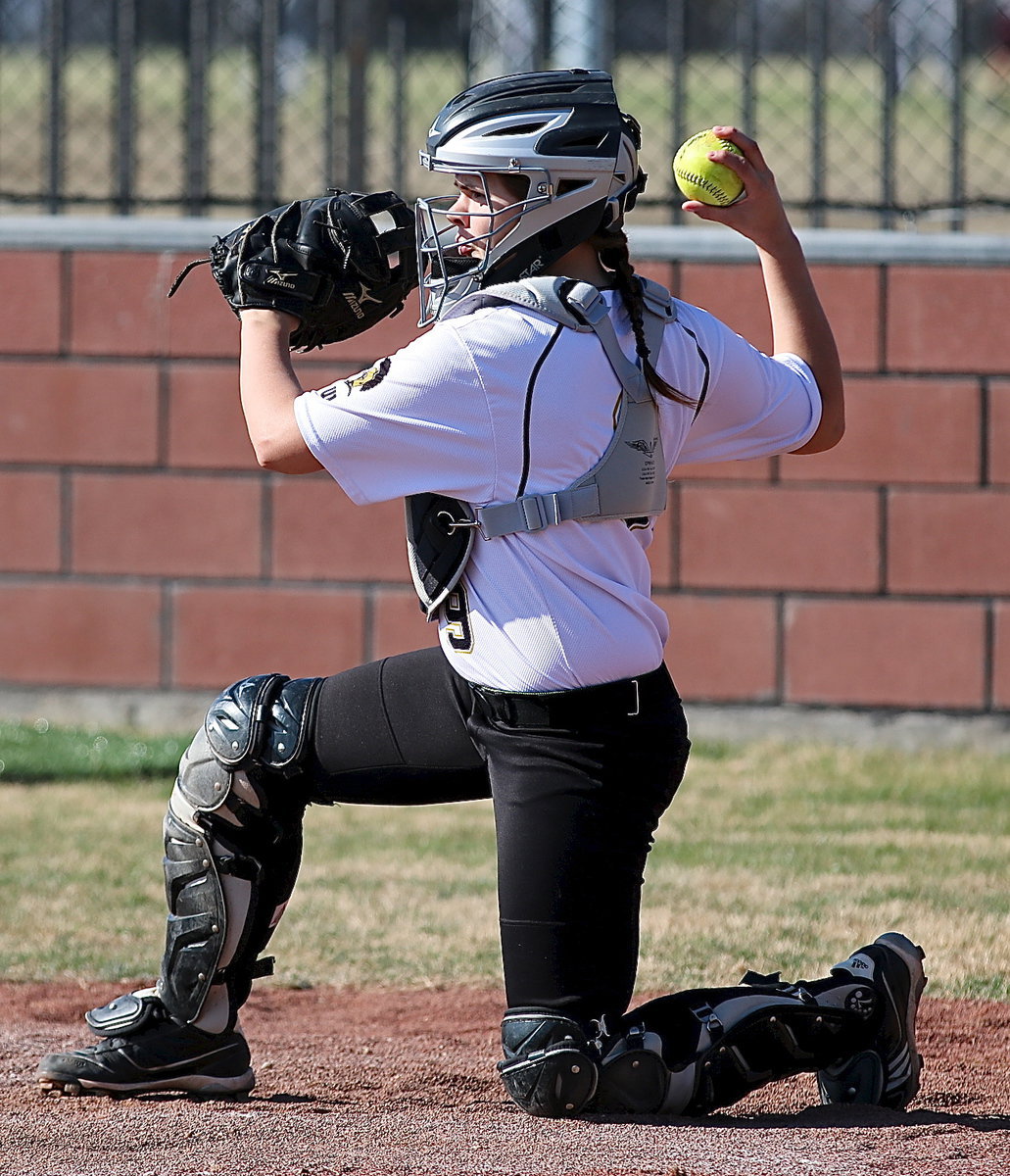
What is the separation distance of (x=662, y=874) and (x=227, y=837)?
2.27 metres

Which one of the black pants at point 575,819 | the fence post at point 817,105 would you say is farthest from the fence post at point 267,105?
the black pants at point 575,819

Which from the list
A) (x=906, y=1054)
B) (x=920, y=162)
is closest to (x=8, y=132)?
(x=920, y=162)

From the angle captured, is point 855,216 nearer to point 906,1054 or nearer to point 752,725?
point 752,725

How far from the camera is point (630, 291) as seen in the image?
307 cm

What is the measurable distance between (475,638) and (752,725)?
398 cm

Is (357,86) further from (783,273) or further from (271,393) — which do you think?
(271,393)

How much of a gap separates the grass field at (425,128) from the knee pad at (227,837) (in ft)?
13.8

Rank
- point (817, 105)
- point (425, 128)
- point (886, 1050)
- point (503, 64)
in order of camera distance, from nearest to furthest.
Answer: point (886, 1050)
point (817, 105)
point (503, 64)
point (425, 128)

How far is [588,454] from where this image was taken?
2939 millimetres

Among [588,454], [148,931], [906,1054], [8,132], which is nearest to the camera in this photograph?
[588,454]

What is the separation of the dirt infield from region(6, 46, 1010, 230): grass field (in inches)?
161

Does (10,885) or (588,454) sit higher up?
(588,454)

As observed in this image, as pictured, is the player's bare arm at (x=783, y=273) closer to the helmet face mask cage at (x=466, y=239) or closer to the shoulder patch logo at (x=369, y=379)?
the helmet face mask cage at (x=466, y=239)

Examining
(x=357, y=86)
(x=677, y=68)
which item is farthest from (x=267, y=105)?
(x=677, y=68)
